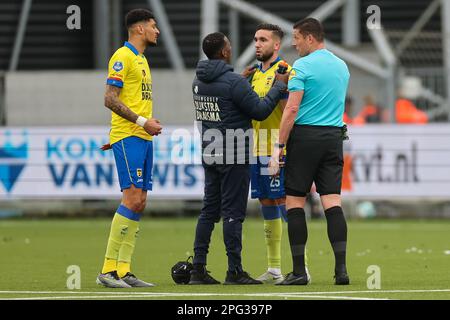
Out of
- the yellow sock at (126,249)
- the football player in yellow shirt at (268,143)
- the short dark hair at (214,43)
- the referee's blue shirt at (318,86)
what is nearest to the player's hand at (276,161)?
the referee's blue shirt at (318,86)

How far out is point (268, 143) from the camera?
12.1 m

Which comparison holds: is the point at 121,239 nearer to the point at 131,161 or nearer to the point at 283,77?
the point at 131,161

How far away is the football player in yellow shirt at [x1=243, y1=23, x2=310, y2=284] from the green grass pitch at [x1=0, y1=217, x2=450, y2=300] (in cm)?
55

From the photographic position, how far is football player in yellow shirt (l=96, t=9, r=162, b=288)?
11438mm

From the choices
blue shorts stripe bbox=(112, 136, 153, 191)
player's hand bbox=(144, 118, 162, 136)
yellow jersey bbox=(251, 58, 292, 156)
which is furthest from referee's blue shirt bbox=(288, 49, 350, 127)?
blue shorts stripe bbox=(112, 136, 153, 191)

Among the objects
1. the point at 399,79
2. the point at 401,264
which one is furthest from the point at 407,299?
the point at 399,79

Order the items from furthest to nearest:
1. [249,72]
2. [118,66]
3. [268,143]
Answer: [249,72], [268,143], [118,66]

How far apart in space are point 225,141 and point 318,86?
977 mm

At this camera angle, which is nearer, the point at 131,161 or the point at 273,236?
the point at 131,161

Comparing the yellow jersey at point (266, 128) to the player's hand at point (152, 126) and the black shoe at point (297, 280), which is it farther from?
the black shoe at point (297, 280)

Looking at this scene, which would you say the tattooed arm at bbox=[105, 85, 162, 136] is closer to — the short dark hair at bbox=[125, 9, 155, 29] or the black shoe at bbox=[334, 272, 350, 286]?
the short dark hair at bbox=[125, 9, 155, 29]

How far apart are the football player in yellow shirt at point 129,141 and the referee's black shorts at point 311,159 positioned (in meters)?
1.25

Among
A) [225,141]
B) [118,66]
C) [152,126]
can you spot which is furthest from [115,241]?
[118,66]

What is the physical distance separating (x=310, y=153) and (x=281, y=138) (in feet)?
1.02
